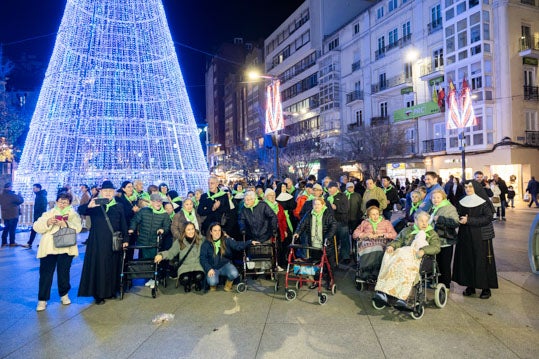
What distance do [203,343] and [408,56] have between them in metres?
34.0

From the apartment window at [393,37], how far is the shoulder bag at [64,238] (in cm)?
3459

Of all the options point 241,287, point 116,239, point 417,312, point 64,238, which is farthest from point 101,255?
point 417,312

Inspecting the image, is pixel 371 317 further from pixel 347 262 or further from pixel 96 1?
pixel 96 1

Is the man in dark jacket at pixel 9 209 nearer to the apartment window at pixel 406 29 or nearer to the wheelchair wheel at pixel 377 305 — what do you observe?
the wheelchair wheel at pixel 377 305

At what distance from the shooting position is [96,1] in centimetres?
1394

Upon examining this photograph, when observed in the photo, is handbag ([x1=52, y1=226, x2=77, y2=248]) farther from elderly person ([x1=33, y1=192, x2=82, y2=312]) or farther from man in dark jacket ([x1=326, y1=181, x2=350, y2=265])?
man in dark jacket ([x1=326, y1=181, x2=350, y2=265])

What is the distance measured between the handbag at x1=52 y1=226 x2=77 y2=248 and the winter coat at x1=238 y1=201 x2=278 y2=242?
9.17ft

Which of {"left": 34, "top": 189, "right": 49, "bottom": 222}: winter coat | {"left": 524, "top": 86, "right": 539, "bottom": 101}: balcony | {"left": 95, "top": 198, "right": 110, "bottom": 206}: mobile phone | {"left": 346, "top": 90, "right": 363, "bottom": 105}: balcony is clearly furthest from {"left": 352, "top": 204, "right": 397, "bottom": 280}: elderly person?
{"left": 346, "top": 90, "right": 363, "bottom": 105}: balcony

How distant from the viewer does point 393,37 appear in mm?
35406

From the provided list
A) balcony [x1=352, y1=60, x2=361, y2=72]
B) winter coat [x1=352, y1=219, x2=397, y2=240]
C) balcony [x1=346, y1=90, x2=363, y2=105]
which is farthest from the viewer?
balcony [x1=352, y1=60, x2=361, y2=72]

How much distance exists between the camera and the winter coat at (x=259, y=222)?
734 centimetres

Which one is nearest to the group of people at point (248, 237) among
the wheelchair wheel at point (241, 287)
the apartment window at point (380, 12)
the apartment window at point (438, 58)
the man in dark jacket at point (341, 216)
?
the wheelchair wheel at point (241, 287)

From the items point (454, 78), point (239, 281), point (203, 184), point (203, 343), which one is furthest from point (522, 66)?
point (203, 343)

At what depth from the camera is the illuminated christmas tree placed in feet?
46.3
